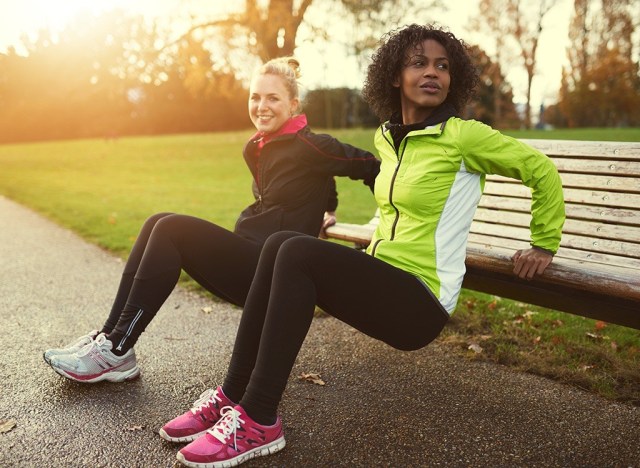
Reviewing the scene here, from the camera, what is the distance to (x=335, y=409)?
8.87 feet

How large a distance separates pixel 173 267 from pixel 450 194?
1.30m

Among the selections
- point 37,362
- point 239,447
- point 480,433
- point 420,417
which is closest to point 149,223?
point 37,362

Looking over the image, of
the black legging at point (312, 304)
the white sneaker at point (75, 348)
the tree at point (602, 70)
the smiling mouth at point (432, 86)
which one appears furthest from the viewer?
the tree at point (602, 70)

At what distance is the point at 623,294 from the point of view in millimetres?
2342

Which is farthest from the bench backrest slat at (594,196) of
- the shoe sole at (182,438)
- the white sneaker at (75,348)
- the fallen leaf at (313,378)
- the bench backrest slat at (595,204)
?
the white sneaker at (75,348)

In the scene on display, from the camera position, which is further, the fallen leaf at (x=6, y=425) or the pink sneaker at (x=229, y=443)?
the fallen leaf at (x=6, y=425)

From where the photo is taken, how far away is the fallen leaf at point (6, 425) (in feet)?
8.25

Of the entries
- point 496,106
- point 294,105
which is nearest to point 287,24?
point 294,105

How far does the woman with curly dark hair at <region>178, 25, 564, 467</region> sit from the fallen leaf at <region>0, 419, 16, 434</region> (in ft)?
2.83

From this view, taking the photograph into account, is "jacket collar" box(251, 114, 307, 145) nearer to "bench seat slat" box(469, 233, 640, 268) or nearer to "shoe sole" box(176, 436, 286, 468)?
"bench seat slat" box(469, 233, 640, 268)

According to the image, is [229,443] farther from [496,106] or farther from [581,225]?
[496,106]

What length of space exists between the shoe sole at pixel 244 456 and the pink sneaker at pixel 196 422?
0.15 metres

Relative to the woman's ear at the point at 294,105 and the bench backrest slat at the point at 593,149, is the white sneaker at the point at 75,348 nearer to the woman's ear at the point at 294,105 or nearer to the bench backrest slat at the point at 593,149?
the woman's ear at the point at 294,105

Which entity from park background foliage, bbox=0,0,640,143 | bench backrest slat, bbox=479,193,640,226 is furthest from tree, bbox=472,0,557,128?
bench backrest slat, bbox=479,193,640,226
